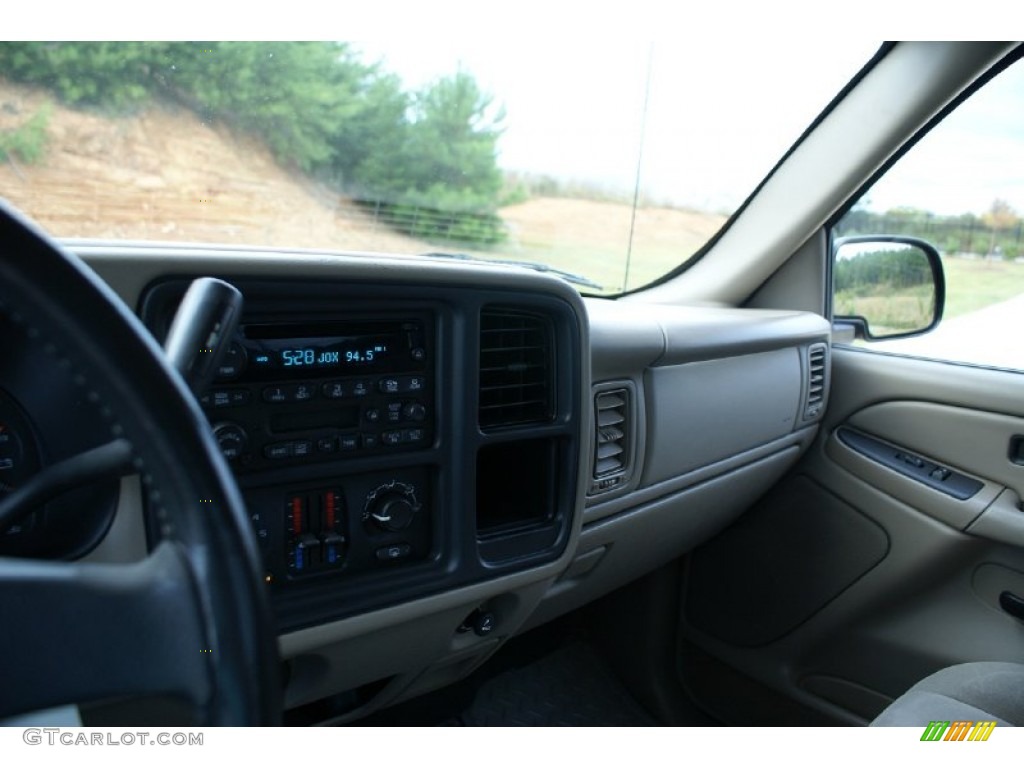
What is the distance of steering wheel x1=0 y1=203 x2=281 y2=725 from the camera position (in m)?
0.67

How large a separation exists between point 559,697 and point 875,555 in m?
0.97

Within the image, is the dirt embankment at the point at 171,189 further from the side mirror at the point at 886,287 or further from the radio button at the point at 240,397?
the side mirror at the point at 886,287

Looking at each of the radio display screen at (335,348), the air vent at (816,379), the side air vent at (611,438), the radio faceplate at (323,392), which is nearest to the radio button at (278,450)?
the radio faceplate at (323,392)

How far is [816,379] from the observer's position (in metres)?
2.56

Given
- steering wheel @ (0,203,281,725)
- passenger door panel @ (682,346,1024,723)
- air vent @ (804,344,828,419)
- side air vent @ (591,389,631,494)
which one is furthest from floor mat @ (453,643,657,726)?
steering wheel @ (0,203,281,725)

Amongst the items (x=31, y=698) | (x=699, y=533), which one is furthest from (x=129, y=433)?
(x=699, y=533)

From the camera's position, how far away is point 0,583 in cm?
67

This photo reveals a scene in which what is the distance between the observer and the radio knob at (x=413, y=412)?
4.69ft

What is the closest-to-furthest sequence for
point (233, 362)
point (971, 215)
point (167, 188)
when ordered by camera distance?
point (233, 362)
point (167, 188)
point (971, 215)

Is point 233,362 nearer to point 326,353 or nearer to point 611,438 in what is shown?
point 326,353

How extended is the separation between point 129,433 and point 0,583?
15cm

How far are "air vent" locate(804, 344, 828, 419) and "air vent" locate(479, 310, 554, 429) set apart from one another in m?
1.16

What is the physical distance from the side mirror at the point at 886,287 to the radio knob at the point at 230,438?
2062 mm

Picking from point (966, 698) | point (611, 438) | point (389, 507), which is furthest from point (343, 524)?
point (966, 698)
